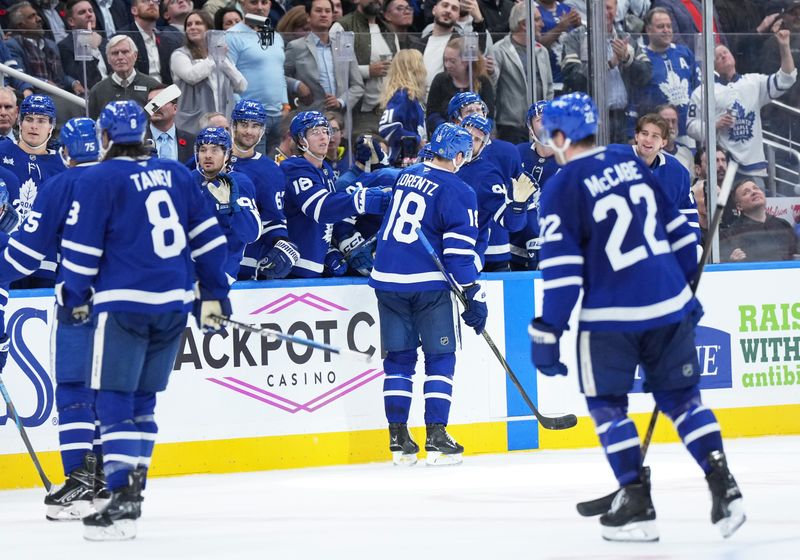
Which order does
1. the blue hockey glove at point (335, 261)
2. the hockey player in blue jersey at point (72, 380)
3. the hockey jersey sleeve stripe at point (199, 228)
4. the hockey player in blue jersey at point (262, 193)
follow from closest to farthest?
the hockey jersey sleeve stripe at point (199, 228)
the hockey player in blue jersey at point (72, 380)
the hockey player in blue jersey at point (262, 193)
the blue hockey glove at point (335, 261)

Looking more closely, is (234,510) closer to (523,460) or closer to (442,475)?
(442,475)

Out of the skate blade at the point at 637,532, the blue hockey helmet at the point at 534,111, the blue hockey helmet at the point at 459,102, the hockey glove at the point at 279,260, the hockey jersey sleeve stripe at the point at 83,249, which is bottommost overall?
the skate blade at the point at 637,532

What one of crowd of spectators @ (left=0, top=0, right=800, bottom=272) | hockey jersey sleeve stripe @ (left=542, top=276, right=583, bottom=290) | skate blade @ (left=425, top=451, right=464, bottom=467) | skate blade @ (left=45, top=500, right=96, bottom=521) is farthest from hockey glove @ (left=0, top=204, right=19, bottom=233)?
hockey jersey sleeve stripe @ (left=542, top=276, right=583, bottom=290)

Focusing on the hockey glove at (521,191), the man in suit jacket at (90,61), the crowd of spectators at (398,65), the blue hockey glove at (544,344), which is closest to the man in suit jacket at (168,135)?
the crowd of spectators at (398,65)

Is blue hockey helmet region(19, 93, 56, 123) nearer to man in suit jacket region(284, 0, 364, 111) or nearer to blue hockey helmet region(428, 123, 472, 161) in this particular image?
man in suit jacket region(284, 0, 364, 111)

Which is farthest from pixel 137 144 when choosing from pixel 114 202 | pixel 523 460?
pixel 523 460

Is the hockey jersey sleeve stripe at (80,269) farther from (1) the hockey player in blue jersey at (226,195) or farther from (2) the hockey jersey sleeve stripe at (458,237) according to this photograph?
(2) the hockey jersey sleeve stripe at (458,237)

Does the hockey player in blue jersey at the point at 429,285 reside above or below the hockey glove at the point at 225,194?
below

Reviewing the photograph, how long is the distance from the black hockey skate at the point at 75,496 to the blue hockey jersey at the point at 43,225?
2.35 feet

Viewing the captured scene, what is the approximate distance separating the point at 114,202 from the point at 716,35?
410 centimetres

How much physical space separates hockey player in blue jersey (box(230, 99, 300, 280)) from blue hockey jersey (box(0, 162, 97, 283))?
1.71 metres

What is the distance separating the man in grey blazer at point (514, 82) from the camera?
750cm

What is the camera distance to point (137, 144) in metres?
4.43

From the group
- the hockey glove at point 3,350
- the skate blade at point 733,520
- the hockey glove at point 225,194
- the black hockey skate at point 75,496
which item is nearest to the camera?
the skate blade at point 733,520
